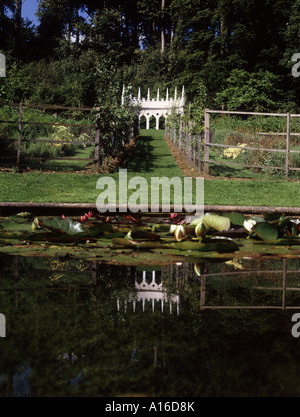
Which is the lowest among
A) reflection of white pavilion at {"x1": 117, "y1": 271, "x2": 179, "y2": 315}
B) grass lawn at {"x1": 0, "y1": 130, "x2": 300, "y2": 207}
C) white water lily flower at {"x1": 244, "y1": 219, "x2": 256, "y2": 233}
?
grass lawn at {"x1": 0, "y1": 130, "x2": 300, "y2": 207}

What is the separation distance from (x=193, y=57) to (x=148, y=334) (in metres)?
36.8

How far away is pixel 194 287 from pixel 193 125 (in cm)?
1326

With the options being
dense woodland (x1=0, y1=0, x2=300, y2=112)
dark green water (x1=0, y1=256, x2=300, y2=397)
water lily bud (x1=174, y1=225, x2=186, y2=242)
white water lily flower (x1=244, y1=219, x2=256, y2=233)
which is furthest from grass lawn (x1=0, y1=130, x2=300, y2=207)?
dense woodland (x1=0, y1=0, x2=300, y2=112)

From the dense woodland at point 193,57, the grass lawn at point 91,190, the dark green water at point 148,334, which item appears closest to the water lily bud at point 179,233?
the dark green water at point 148,334

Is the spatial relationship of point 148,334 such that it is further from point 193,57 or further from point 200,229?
point 193,57

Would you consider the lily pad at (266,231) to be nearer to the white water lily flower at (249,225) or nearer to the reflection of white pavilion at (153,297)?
the white water lily flower at (249,225)

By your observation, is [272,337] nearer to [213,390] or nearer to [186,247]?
[213,390]

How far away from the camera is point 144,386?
1532 millimetres

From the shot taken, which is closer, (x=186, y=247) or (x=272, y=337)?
(x=272, y=337)

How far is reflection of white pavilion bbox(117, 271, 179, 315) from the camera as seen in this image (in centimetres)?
250

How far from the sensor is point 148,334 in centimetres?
203

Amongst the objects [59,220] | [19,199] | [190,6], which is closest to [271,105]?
[190,6]

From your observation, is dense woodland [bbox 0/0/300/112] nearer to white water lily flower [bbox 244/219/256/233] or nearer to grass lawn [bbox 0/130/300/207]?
grass lawn [bbox 0/130/300/207]

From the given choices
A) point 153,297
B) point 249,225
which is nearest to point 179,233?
point 249,225
